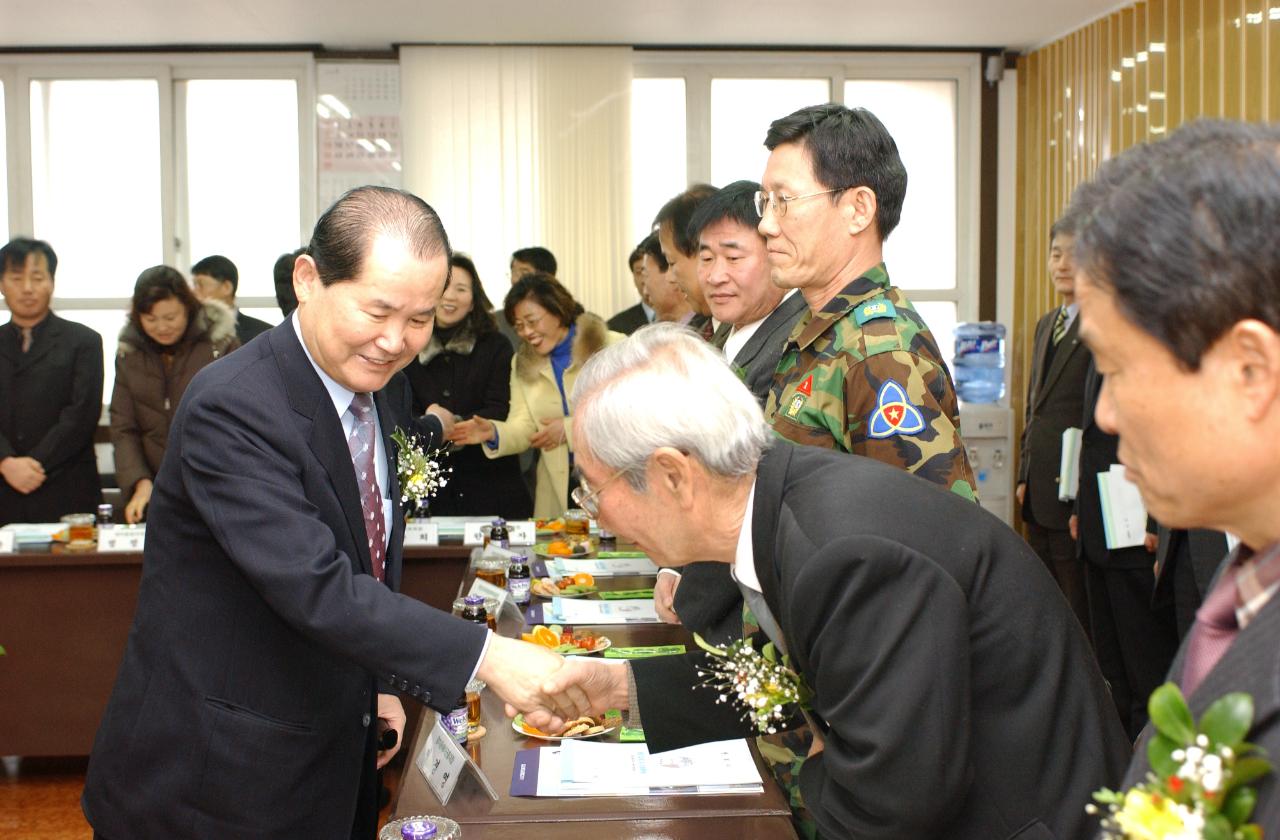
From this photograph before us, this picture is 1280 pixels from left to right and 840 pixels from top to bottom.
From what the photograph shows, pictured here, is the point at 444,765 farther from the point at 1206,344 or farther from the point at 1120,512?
the point at 1120,512

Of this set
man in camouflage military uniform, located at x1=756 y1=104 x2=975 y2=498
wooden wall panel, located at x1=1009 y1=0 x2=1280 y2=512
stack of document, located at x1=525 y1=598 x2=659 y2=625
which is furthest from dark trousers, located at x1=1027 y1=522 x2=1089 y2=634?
man in camouflage military uniform, located at x1=756 y1=104 x2=975 y2=498

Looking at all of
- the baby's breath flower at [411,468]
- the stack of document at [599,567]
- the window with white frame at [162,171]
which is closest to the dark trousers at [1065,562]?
the stack of document at [599,567]

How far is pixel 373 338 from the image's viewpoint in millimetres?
1751

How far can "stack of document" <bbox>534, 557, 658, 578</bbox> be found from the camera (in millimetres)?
3281

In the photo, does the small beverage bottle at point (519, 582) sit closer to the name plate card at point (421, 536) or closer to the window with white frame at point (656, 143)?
the name plate card at point (421, 536)

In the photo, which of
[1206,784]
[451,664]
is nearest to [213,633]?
[451,664]

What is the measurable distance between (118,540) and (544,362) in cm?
175

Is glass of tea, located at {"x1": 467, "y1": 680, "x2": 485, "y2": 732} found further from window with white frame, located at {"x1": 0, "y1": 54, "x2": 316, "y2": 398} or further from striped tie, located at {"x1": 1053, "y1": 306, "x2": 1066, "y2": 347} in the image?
window with white frame, located at {"x1": 0, "y1": 54, "x2": 316, "y2": 398}

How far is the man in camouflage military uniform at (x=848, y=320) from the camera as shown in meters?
1.97

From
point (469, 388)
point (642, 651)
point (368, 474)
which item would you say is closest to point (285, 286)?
point (469, 388)

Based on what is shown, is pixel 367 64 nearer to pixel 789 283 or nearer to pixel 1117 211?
pixel 789 283

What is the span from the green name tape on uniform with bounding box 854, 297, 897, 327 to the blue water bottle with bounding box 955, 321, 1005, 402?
16.5 ft

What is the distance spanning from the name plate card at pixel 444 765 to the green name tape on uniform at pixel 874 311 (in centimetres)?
100

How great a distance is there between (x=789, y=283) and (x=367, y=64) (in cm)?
525
